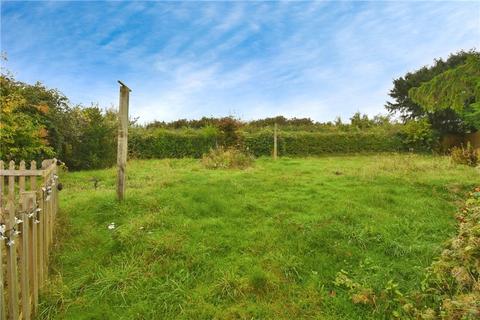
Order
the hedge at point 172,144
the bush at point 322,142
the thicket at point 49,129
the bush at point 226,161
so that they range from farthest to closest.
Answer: the bush at point 322,142
the hedge at point 172,144
the bush at point 226,161
the thicket at point 49,129

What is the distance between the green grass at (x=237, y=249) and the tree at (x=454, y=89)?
2058 mm

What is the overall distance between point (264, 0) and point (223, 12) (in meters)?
0.98

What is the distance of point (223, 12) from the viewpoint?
812cm

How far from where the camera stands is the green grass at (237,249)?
3.40 metres

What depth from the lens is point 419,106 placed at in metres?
21.8

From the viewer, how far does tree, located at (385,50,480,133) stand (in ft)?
66.0

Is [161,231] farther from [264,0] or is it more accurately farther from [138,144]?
[138,144]

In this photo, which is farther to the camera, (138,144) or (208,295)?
(138,144)

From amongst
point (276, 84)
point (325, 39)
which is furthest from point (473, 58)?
point (276, 84)

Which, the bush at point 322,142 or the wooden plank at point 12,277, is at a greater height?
the bush at point 322,142

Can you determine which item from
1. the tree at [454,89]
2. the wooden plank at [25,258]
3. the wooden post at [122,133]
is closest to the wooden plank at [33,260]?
the wooden plank at [25,258]

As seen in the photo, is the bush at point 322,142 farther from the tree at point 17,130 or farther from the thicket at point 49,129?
the tree at point 17,130

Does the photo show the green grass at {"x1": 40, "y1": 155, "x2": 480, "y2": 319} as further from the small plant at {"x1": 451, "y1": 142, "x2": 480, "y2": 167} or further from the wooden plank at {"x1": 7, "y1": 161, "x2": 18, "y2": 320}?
the small plant at {"x1": 451, "y1": 142, "x2": 480, "y2": 167}

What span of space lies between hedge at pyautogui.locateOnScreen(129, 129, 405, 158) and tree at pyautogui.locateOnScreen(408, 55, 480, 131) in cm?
970
